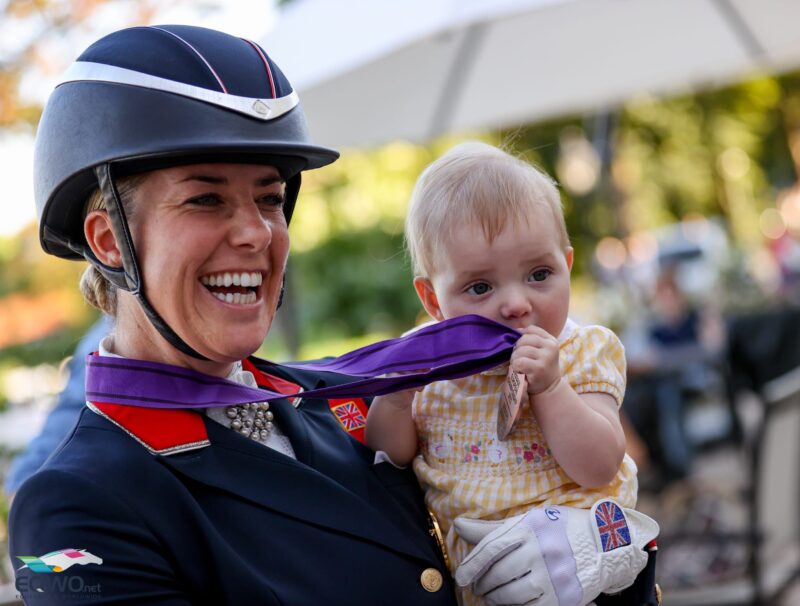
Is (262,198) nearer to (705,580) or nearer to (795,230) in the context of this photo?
(705,580)

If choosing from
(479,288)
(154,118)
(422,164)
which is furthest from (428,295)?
(422,164)

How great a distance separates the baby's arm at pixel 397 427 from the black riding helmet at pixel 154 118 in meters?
0.45

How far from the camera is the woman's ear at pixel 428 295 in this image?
2.34 metres

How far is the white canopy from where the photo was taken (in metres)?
5.02

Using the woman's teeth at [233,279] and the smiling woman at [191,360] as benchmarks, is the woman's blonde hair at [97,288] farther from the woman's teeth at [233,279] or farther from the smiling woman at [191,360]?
the woman's teeth at [233,279]

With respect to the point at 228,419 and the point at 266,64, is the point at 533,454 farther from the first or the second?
the point at 266,64

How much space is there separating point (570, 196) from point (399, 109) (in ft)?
45.2

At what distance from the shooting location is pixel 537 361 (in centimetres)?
197

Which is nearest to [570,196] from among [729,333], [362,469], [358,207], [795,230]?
[358,207]

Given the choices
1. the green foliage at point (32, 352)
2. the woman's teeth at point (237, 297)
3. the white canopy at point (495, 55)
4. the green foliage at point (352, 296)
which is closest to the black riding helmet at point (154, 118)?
the woman's teeth at point (237, 297)

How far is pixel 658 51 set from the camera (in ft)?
19.8

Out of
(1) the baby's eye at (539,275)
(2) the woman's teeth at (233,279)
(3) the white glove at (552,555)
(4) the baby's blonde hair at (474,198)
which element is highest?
(4) the baby's blonde hair at (474,198)

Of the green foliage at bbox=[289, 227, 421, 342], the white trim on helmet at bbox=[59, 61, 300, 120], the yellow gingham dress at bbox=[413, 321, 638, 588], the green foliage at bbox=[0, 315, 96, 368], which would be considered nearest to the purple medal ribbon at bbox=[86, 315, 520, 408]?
the yellow gingham dress at bbox=[413, 321, 638, 588]

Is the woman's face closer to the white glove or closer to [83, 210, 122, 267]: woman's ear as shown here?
[83, 210, 122, 267]: woman's ear
